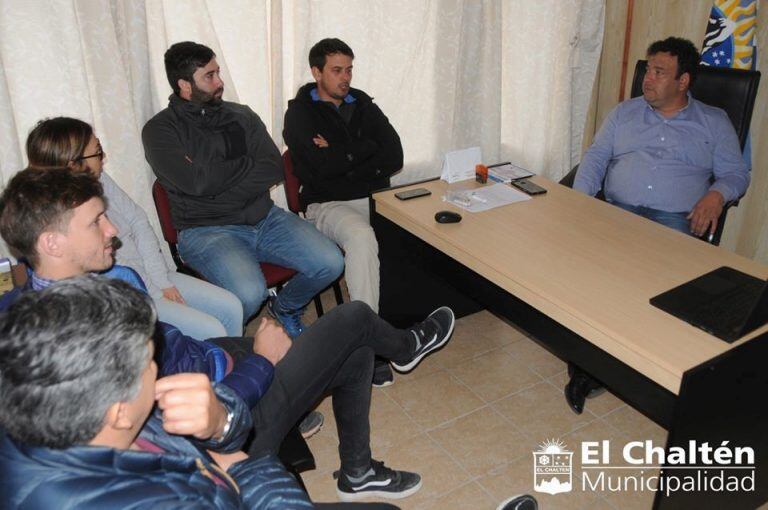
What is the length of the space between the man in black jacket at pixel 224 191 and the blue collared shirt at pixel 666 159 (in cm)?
133

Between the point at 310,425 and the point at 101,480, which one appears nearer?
the point at 101,480

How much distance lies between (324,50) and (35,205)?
1.60m

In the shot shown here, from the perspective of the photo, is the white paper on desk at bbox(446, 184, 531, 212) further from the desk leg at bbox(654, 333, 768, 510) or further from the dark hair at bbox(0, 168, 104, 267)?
the dark hair at bbox(0, 168, 104, 267)

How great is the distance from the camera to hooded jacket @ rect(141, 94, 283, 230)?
2.54 metres

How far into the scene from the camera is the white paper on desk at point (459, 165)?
8.72 ft

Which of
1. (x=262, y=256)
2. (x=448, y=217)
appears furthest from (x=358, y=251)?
(x=448, y=217)

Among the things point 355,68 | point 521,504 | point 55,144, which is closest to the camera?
point 521,504

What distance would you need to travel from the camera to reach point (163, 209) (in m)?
2.61

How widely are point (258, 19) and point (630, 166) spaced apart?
6.11 ft

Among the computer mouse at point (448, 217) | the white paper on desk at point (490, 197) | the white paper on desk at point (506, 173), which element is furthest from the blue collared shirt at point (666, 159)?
the computer mouse at point (448, 217)

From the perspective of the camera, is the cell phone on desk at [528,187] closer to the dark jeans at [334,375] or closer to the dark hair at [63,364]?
the dark jeans at [334,375]

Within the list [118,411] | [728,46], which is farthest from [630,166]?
[118,411]

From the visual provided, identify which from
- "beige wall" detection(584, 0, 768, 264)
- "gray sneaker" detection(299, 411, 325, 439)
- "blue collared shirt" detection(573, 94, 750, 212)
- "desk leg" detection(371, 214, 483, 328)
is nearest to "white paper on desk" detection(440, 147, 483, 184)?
"desk leg" detection(371, 214, 483, 328)

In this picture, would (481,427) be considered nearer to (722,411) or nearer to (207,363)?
(722,411)
